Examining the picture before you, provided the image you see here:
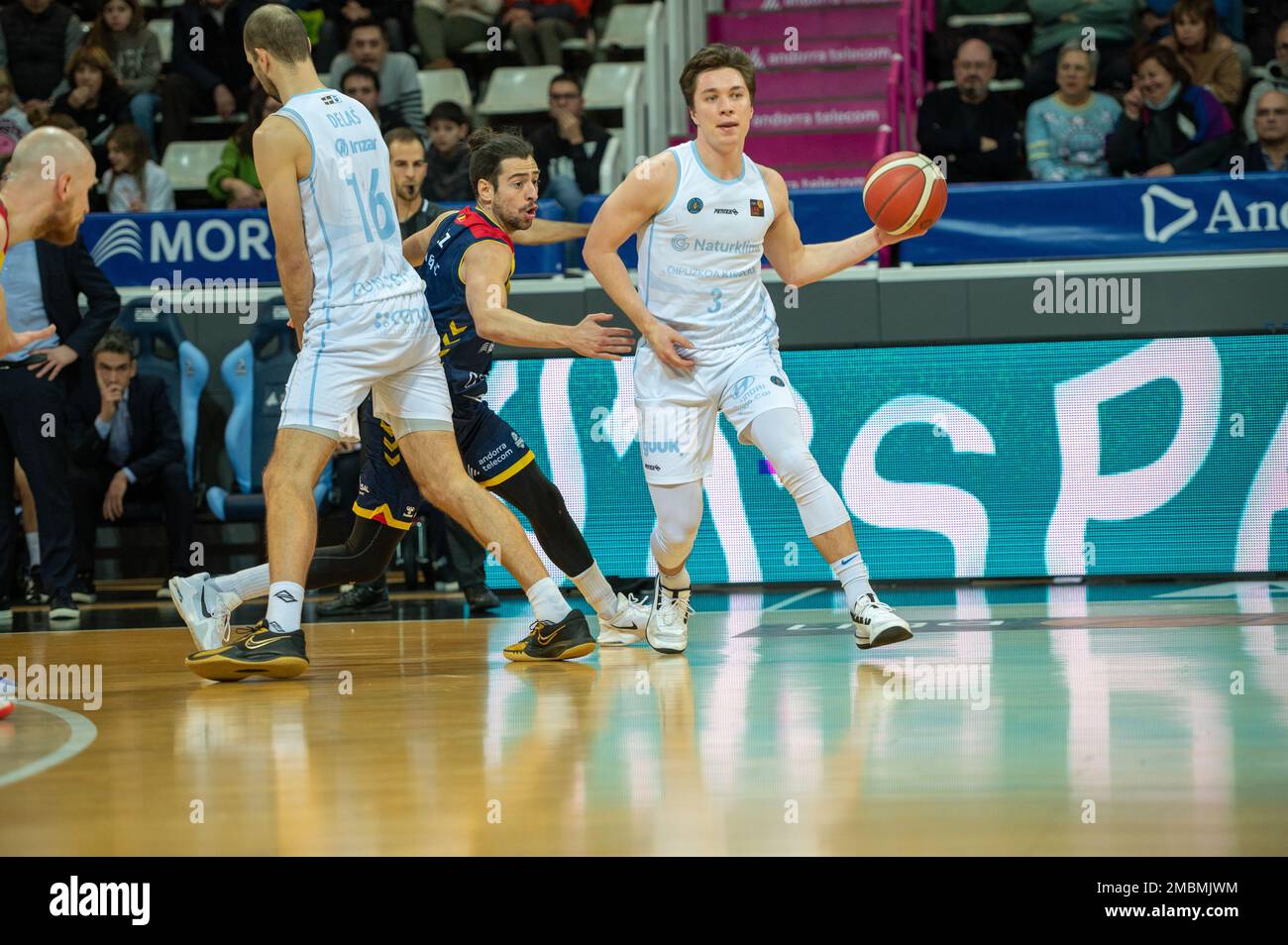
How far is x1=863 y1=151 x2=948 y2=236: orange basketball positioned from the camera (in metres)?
6.13

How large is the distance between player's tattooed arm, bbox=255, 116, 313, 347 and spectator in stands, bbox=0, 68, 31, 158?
7721mm

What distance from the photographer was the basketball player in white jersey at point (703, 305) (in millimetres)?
6152

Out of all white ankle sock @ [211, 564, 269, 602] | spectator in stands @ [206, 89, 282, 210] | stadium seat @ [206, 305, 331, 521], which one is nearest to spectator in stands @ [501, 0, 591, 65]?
spectator in stands @ [206, 89, 282, 210]

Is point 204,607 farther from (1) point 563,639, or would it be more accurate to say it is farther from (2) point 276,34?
(2) point 276,34

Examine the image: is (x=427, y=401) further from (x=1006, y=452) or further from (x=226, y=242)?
(x=226, y=242)

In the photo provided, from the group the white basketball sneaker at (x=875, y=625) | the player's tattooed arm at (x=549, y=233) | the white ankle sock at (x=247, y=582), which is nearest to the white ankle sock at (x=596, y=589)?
the white basketball sneaker at (x=875, y=625)

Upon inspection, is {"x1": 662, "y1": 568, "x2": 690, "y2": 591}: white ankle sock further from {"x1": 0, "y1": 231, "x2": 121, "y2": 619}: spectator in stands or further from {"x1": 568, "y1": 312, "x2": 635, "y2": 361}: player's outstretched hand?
{"x1": 0, "y1": 231, "x2": 121, "y2": 619}: spectator in stands

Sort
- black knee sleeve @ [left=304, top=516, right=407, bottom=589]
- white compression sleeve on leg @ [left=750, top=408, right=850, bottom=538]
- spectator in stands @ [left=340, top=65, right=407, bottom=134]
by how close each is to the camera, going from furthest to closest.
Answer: spectator in stands @ [left=340, top=65, right=407, bottom=134], black knee sleeve @ [left=304, top=516, right=407, bottom=589], white compression sleeve on leg @ [left=750, top=408, right=850, bottom=538]

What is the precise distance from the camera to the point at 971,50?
37.9 ft

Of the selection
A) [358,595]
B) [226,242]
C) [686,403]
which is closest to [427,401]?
[686,403]

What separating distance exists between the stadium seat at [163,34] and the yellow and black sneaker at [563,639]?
9890 millimetres

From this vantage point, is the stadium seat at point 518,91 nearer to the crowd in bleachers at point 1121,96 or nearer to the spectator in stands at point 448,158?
the spectator in stands at point 448,158
